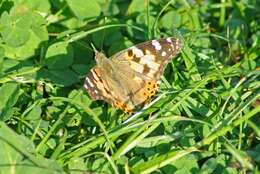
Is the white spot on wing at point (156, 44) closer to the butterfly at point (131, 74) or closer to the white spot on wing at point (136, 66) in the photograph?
the butterfly at point (131, 74)

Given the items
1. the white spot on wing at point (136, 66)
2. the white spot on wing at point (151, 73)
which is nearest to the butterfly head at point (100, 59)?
the white spot on wing at point (136, 66)

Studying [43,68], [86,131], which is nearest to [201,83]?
[86,131]

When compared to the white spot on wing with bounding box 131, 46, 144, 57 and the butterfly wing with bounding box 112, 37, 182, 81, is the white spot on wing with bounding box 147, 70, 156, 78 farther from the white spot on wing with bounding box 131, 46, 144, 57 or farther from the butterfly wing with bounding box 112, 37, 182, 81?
the white spot on wing with bounding box 131, 46, 144, 57

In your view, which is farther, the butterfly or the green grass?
the butterfly

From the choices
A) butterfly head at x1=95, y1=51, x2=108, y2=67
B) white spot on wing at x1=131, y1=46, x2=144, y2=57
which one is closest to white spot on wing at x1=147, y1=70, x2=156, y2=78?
white spot on wing at x1=131, y1=46, x2=144, y2=57

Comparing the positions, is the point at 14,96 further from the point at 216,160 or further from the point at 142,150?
the point at 216,160

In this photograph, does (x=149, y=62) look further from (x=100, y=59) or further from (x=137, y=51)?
(x=100, y=59)
